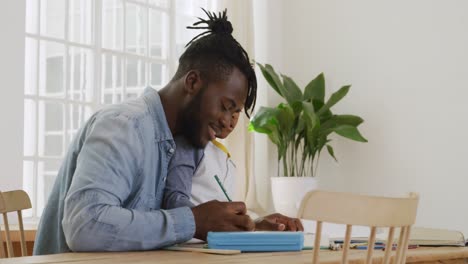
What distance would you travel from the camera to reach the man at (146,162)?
→ 60.4 inches

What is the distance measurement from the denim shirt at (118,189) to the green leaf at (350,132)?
2.82 metres

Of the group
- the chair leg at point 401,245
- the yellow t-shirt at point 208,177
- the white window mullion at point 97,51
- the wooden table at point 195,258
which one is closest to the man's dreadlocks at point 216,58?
the yellow t-shirt at point 208,177

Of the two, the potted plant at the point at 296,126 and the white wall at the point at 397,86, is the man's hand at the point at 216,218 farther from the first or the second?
the white wall at the point at 397,86

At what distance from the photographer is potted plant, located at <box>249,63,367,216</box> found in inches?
178

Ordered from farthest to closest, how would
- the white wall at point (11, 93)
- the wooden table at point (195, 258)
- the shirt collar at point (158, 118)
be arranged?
1. the white wall at point (11, 93)
2. the shirt collar at point (158, 118)
3. the wooden table at point (195, 258)

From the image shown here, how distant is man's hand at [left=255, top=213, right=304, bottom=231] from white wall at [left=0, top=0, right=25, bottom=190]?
1.79 m

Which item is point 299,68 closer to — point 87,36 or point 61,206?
point 87,36

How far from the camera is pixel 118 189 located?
1.58 metres

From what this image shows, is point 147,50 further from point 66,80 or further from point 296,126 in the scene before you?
point 296,126

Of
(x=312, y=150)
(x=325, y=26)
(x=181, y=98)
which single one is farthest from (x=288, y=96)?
(x=181, y=98)

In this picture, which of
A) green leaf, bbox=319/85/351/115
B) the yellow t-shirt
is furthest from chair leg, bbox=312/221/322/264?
green leaf, bbox=319/85/351/115

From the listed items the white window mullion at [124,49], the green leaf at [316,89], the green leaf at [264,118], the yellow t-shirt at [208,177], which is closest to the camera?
the yellow t-shirt at [208,177]

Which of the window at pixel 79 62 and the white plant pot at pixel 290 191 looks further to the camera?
the white plant pot at pixel 290 191

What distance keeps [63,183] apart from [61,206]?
0.18 feet
